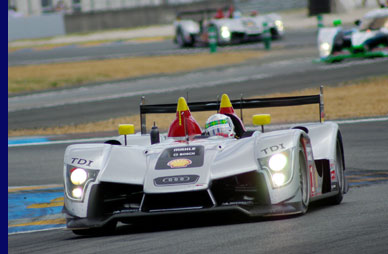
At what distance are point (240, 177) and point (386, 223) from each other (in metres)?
1.44

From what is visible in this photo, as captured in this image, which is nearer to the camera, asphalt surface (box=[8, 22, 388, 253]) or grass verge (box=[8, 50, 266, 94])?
asphalt surface (box=[8, 22, 388, 253])

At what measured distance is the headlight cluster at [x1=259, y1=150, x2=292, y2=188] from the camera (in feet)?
23.5

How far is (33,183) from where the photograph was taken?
12086 mm

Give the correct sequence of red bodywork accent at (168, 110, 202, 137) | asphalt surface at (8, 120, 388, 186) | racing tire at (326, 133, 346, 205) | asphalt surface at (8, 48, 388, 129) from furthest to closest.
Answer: asphalt surface at (8, 48, 388, 129) < asphalt surface at (8, 120, 388, 186) < red bodywork accent at (168, 110, 202, 137) < racing tire at (326, 133, 346, 205)

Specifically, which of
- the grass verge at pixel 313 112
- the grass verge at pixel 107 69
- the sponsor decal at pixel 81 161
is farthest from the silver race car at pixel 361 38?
the sponsor decal at pixel 81 161

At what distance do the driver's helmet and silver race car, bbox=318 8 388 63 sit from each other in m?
16.8

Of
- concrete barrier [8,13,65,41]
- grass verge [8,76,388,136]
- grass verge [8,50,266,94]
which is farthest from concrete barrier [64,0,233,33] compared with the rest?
grass verge [8,76,388,136]

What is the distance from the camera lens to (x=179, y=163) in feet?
24.3

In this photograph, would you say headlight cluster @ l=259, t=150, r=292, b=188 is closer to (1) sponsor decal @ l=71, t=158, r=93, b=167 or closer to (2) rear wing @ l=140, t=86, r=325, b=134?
(1) sponsor decal @ l=71, t=158, r=93, b=167

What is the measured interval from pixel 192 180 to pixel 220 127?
1.63 m

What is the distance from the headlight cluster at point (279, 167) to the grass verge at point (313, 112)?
29.5 feet

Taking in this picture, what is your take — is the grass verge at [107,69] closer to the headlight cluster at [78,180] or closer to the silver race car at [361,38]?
the silver race car at [361,38]

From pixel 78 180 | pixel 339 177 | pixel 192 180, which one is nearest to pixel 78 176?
pixel 78 180

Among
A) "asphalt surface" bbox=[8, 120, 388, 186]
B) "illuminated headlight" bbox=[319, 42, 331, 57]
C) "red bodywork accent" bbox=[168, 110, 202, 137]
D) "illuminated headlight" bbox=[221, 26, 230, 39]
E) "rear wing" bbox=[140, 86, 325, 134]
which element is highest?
"illuminated headlight" bbox=[221, 26, 230, 39]
